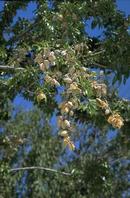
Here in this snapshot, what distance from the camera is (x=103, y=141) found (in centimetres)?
1762

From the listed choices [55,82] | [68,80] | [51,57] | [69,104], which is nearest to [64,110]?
[69,104]

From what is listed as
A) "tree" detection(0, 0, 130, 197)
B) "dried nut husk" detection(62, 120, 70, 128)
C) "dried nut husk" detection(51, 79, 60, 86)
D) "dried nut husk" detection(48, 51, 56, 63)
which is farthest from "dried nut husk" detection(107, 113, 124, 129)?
"dried nut husk" detection(48, 51, 56, 63)

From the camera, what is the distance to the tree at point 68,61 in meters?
3.72

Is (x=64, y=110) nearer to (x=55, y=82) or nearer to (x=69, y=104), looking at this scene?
(x=69, y=104)

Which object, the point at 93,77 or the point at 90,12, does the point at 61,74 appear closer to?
the point at 93,77

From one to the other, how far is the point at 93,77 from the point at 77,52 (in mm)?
665

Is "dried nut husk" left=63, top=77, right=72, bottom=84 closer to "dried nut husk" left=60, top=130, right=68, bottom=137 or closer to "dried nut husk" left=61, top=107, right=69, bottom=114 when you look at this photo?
"dried nut husk" left=61, top=107, right=69, bottom=114

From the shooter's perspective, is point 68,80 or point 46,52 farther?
point 46,52

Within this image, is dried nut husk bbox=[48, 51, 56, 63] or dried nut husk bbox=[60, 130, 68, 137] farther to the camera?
dried nut husk bbox=[48, 51, 56, 63]

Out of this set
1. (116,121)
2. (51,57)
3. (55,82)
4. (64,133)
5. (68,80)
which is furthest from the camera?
(51,57)

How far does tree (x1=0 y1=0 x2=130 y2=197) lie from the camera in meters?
3.72

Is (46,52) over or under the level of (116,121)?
over

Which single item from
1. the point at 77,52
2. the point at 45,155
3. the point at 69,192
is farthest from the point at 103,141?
the point at 77,52

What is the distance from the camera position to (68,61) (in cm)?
405
